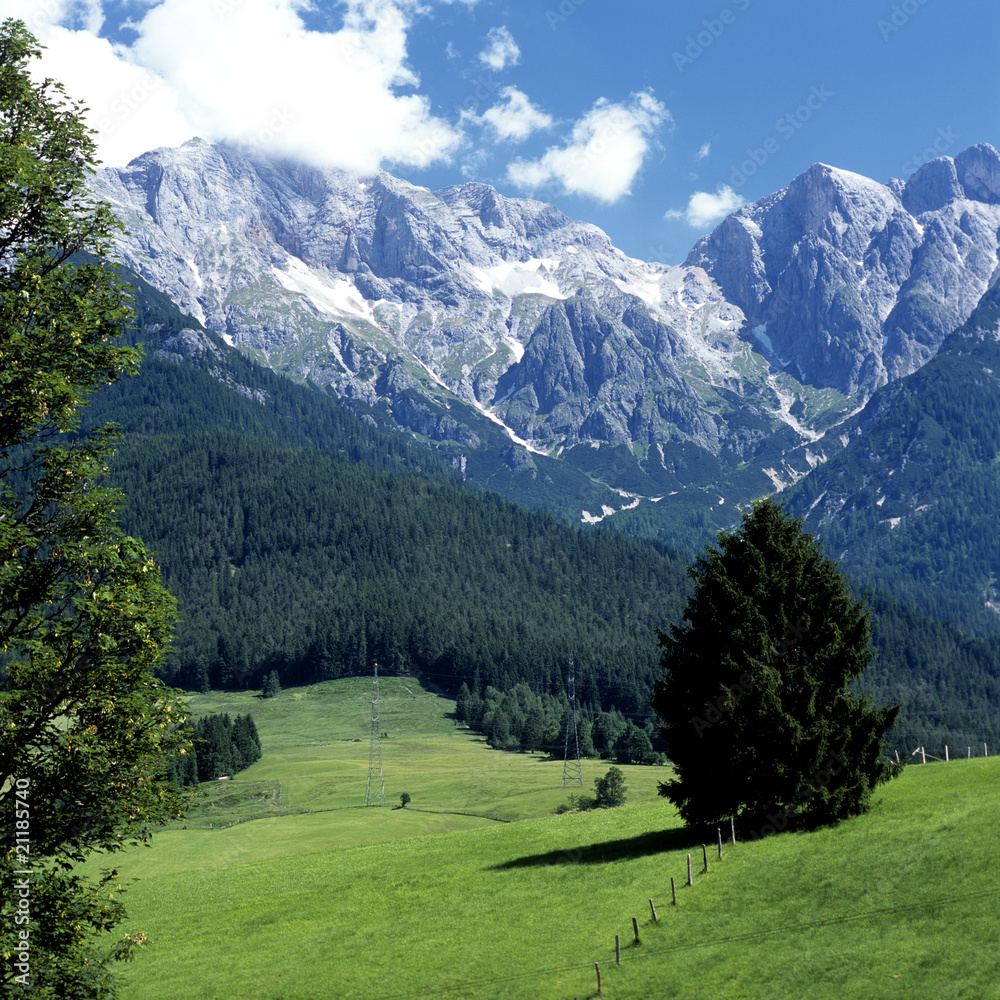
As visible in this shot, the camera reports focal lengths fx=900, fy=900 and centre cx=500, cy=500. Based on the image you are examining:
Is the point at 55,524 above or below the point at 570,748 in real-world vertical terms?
above

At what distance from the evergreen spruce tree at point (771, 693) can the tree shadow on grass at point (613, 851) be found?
3.73m

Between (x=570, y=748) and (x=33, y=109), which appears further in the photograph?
(x=570, y=748)

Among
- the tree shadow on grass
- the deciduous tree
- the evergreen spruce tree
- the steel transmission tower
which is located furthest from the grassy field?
the steel transmission tower

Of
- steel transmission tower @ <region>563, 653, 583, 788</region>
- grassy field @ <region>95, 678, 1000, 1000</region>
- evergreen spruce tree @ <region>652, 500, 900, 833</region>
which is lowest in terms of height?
steel transmission tower @ <region>563, 653, 583, 788</region>

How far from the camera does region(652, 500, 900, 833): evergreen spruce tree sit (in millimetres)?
48562

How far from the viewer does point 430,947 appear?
43.1 m

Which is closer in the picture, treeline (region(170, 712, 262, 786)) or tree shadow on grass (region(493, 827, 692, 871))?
tree shadow on grass (region(493, 827, 692, 871))

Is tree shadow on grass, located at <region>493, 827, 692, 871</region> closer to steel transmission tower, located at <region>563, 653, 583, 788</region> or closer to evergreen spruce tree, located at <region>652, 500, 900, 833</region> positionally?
Answer: evergreen spruce tree, located at <region>652, 500, 900, 833</region>

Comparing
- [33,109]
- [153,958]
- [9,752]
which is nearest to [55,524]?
[9,752]

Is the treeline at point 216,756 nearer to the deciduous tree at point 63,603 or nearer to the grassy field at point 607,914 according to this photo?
the grassy field at point 607,914

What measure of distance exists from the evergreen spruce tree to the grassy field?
8.88 feet

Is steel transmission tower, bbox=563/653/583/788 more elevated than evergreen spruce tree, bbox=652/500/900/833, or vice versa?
evergreen spruce tree, bbox=652/500/900/833

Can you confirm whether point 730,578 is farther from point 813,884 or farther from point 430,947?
point 430,947

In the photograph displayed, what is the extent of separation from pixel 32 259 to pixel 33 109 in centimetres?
511
